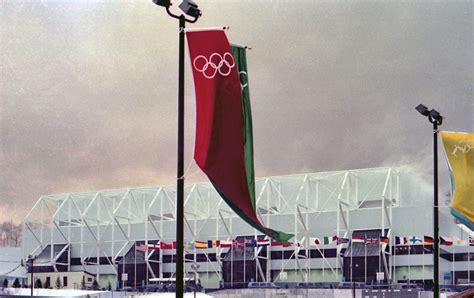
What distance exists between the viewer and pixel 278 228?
276 feet

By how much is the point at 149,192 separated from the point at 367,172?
27229 mm

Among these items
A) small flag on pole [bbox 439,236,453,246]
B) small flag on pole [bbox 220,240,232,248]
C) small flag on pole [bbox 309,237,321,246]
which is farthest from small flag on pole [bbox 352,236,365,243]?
small flag on pole [bbox 220,240,232,248]

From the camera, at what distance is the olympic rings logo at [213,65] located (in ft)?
42.3

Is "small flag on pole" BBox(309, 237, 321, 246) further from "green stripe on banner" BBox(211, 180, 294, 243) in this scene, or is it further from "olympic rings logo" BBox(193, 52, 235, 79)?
"olympic rings logo" BBox(193, 52, 235, 79)

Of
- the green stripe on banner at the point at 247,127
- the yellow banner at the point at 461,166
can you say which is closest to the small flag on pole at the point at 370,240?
the yellow banner at the point at 461,166

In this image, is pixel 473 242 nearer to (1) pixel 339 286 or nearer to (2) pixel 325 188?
(1) pixel 339 286

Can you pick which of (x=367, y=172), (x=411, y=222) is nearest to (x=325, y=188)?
(x=367, y=172)

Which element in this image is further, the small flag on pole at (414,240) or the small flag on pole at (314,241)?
the small flag on pole at (314,241)

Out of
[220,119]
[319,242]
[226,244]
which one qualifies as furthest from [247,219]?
[226,244]

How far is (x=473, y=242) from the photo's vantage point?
72375 millimetres

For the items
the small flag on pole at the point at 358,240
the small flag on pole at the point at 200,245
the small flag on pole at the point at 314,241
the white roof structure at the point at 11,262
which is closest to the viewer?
the small flag on pole at the point at 358,240

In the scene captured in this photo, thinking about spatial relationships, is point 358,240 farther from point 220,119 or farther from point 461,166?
point 220,119

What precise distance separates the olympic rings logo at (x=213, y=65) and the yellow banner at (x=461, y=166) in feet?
40.4

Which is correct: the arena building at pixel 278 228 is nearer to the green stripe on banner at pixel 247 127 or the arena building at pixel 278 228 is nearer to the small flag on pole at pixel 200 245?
the small flag on pole at pixel 200 245
